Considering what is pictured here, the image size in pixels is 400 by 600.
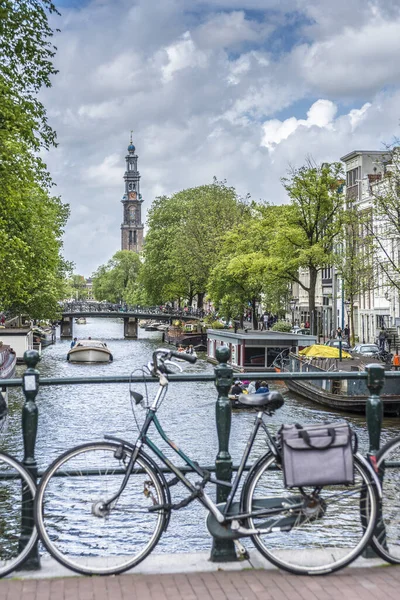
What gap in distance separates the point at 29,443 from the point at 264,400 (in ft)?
4.90

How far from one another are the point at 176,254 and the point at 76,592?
8502 cm

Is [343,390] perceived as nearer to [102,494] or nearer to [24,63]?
[24,63]

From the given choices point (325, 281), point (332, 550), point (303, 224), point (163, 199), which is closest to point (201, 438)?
point (332, 550)

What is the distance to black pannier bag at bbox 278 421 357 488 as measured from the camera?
5.38m

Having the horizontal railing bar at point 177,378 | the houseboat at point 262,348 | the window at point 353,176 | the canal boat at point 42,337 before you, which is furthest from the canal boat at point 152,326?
the horizontal railing bar at point 177,378

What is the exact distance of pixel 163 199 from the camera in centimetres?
10250

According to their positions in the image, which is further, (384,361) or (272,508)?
(384,361)

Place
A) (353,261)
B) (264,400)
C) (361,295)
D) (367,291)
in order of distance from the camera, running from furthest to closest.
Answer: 1. (361,295)
2. (367,291)
3. (353,261)
4. (264,400)

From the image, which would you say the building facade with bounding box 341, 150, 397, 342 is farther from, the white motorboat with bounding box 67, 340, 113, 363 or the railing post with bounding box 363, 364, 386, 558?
the railing post with bounding box 363, 364, 386, 558

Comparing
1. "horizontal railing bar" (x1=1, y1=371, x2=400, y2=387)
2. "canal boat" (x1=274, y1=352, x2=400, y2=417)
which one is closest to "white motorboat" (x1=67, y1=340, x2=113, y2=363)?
"canal boat" (x1=274, y1=352, x2=400, y2=417)

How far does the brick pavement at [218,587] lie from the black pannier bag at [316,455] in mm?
579

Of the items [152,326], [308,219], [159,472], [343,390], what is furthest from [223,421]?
[152,326]

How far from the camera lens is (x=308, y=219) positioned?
185 feet

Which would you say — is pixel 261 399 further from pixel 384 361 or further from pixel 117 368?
pixel 117 368
